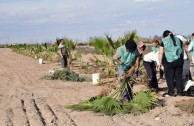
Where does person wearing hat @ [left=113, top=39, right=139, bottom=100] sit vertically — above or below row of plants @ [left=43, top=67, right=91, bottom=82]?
above

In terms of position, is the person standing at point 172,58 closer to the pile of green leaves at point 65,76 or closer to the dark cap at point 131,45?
the dark cap at point 131,45

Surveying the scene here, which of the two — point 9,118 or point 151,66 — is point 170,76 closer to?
point 151,66

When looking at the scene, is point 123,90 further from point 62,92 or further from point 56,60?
point 56,60

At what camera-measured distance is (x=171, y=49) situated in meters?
10.2

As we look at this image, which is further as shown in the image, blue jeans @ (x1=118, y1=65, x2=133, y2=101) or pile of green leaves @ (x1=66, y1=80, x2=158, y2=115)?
blue jeans @ (x1=118, y1=65, x2=133, y2=101)

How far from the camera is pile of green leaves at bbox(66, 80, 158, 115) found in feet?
29.4

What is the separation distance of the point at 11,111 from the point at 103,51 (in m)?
7.12

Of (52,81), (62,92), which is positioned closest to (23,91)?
(62,92)

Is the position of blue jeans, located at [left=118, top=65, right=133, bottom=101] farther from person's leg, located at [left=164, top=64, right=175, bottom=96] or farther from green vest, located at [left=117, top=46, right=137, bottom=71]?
person's leg, located at [left=164, top=64, right=175, bottom=96]

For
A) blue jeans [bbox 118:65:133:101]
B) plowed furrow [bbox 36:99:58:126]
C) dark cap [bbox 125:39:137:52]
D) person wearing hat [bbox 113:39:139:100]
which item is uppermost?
dark cap [bbox 125:39:137:52]

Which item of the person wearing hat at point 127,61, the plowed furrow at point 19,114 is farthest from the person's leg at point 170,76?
the plowed furrow at point 19,114

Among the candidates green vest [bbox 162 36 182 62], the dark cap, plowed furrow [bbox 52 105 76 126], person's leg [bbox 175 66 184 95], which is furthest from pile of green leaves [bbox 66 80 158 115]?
green vest [bbox 162 36 182 62]

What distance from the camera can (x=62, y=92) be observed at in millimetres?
13062

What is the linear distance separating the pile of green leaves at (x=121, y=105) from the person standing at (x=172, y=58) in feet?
3.74
